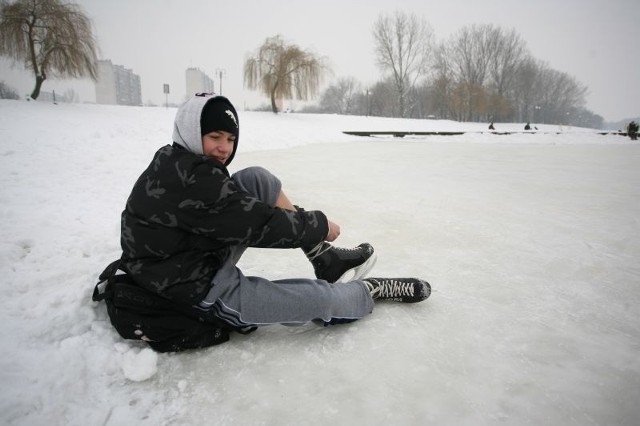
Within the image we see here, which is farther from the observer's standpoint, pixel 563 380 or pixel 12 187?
pixel 12 187

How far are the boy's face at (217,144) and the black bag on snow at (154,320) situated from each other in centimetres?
62

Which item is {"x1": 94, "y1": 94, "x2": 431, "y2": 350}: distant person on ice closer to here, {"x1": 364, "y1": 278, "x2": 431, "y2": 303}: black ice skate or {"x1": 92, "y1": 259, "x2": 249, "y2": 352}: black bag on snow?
{"x1": 92, "y1": 259, "x2": 249, "y2": 352}: black bag on snow

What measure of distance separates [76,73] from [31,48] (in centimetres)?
159

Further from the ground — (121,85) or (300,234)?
(121,85)

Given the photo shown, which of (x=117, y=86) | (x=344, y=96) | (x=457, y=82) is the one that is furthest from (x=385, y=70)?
(x=117, y=86)

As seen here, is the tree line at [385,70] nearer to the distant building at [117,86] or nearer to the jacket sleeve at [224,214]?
the jacket sleeve at [224,214]

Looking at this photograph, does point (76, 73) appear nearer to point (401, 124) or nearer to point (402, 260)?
point (402, 260)

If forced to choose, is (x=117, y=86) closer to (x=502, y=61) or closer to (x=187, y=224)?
(x=502, y=61)

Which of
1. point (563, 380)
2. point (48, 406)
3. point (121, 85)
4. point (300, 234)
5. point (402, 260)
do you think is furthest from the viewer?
point (121, 85)

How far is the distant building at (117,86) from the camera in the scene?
7412cm

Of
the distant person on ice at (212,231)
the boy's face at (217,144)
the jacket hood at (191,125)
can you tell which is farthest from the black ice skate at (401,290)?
the jacket hood at (191,125)

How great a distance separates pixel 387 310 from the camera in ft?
5.68

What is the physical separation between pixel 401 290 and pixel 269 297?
28.5 inches

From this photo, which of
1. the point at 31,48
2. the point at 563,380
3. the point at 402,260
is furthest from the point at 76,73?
the point at 563,380
